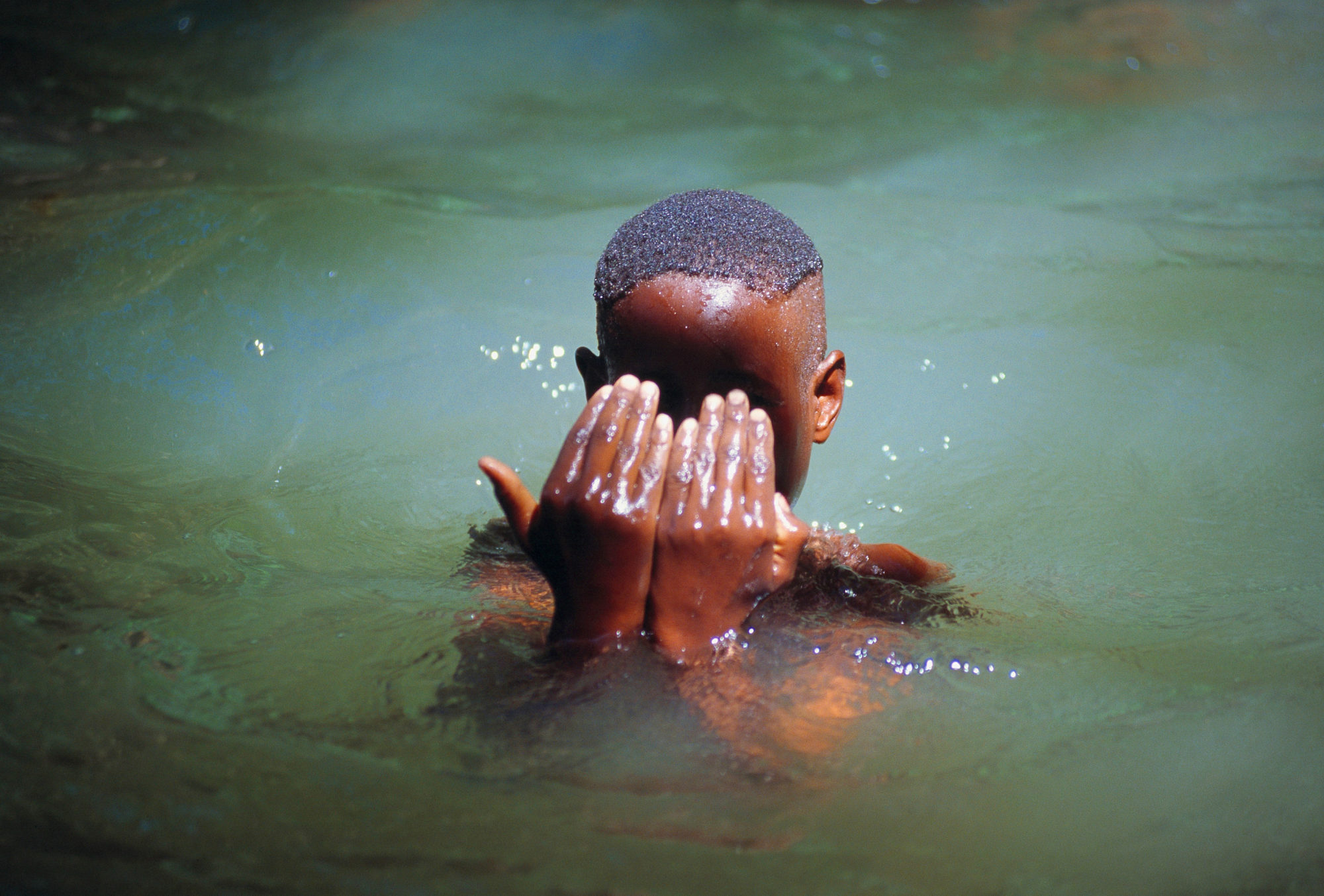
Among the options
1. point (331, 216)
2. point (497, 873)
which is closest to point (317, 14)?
point (331, 216)

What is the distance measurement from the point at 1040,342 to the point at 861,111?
2.10 m

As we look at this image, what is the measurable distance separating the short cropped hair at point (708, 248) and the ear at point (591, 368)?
0.43 feet

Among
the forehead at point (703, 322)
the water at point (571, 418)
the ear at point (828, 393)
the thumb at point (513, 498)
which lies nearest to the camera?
the water at point (571, 418)

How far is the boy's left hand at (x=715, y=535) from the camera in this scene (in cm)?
156

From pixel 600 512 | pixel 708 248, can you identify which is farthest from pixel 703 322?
pixel 600 512

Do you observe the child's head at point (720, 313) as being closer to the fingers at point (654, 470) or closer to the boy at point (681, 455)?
the boy at point (681, 455)

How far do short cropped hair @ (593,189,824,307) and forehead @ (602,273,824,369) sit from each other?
0.06ft

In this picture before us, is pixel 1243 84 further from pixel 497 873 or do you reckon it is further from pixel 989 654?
pixel 497 873

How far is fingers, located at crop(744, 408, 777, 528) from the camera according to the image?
1.57 m

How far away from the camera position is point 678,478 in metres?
1.57

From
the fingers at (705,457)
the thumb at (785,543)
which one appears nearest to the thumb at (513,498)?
the fingers at (705,457)

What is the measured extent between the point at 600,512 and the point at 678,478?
13cm

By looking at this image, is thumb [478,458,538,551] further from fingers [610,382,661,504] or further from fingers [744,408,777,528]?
fingers [744,408,777,528]

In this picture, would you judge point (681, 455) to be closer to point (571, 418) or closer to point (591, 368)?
point (591, 368)
